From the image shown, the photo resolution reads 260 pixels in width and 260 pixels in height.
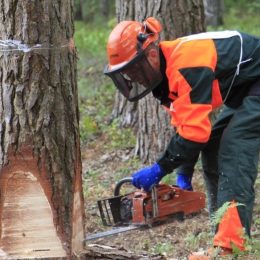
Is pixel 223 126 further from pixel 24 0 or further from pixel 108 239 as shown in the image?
pixel 24 0

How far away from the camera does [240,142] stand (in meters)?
4.28

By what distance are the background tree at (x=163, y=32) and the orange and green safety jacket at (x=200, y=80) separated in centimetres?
204

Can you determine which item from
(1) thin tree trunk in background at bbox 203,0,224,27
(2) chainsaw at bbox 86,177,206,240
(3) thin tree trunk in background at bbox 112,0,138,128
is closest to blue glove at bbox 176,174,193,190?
(2) chainsaw at bbox 86,177,206,240

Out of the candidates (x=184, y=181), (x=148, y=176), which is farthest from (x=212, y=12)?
(x=148, y=176)

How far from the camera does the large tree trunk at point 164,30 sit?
6.52m

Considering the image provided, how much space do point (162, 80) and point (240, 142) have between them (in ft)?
2.41

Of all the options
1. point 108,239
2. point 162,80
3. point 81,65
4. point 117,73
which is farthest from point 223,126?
point 81,65

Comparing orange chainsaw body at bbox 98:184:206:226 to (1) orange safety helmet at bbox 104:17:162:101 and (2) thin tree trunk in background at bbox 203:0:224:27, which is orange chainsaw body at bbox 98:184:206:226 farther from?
(2) thin tree trunk in background at bbox 203:0:224:27

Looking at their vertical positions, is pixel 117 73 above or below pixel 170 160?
above

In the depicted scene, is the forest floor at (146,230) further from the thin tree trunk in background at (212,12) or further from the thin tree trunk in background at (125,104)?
the thin tree trunk in background at (212,12)

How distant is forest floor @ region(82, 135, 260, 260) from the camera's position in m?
4.76

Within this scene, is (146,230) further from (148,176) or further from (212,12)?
(212,12)

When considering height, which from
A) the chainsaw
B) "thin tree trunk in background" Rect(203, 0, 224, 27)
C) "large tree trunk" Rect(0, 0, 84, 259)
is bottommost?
the chainsaw

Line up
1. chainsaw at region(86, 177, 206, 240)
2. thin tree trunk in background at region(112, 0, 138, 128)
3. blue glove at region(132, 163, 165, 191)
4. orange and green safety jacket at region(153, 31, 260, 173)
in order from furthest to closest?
thin tree trunk in background at region(112, 0, 138, 128) < chainsaw at region(86, 177, 206, 240) < blue glove at region(132, 163, 165, 191) < orange and green safety jacket at region(153, 31, 260, 173)
